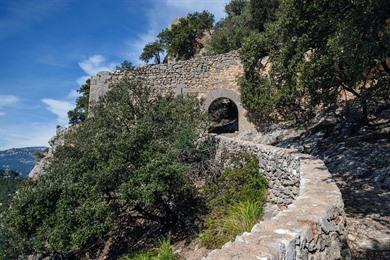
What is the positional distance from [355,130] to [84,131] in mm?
9977

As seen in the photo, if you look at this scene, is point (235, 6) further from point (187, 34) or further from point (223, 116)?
point (223, 116)

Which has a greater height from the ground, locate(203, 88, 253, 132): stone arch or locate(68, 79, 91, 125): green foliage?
locate(68, 79, 91, 125): green foliage

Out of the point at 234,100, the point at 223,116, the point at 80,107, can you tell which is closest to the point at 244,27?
the point at 223,116

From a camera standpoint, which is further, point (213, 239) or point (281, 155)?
point (281, 155)

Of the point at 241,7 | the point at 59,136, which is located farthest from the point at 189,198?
the point at 241,7

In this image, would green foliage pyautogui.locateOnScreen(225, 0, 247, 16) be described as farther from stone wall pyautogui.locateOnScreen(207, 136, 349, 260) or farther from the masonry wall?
stone wall pyautogui.locateOnScreen(207, 136, 349, 260)

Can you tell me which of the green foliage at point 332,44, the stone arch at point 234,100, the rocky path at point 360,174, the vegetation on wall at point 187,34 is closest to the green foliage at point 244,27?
the vegetation on wall at point 187,34

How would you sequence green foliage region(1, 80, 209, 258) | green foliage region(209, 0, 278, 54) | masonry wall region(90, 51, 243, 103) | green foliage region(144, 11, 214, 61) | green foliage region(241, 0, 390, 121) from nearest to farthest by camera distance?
green foliage region(241, 0, 390, 121) < green foliage region(1, 80, 209, 258) < masonry wall region(90, 51, 243, 103) < green foliage region(209, 0, 278, 54) < green foliage region(144, 11, 214, 61)

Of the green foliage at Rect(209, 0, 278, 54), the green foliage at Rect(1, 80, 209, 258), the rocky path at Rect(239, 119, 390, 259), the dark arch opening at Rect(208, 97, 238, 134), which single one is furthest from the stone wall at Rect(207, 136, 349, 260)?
the green foliage at Rect(209, 0, 278, 54)

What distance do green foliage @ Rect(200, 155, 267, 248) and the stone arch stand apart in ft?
26.4

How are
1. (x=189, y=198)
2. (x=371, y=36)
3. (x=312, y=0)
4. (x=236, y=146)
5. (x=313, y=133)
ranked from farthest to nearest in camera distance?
(x=313, y=133)
(x=236, y=146)
(x=189, y=198)
(x=312, y=0)
(x=371, y=36)

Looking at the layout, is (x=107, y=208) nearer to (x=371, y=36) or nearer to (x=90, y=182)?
(x=90, y=182)

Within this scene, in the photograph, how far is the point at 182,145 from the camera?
36.3 ft

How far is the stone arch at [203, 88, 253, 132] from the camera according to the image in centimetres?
1800
